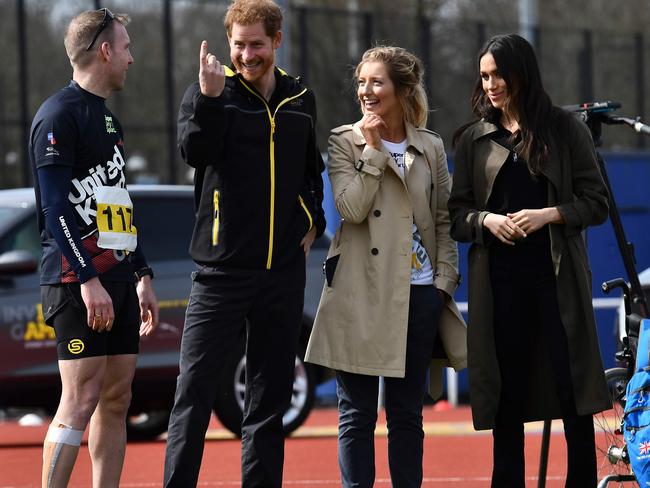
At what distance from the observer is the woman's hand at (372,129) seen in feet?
19.4

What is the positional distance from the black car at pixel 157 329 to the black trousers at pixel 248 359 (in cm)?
326

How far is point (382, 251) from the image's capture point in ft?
19.4

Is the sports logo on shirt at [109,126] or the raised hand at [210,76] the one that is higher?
the raised hand at [210,76]

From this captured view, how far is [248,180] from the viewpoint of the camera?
18.6 ft

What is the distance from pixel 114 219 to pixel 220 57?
13.7 meters

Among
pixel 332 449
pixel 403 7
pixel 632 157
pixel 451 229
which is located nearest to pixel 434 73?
pixel 403 7

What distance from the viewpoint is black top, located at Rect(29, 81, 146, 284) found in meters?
5.40

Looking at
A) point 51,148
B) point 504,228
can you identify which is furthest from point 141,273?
point 504,228

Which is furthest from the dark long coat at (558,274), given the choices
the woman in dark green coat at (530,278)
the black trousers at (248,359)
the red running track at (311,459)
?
the red running track at (311,459)

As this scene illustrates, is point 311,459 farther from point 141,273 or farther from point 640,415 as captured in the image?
point 640,415

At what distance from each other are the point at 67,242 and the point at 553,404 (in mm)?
2030

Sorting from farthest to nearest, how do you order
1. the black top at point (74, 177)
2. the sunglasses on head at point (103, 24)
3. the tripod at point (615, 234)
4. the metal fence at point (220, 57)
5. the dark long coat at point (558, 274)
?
1. the metal fence at point (220, 57)
2. the tripod at point (615, 234)
3. the dark long coat at point (558, 274)
4. the sunglasses on head at point (103, 24)
5. the black top at point (74, 177)

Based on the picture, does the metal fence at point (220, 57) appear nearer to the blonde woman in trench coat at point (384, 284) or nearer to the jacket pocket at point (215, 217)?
the blonde woman in trench coat at point (384, 284)

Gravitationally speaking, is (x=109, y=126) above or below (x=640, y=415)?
above
